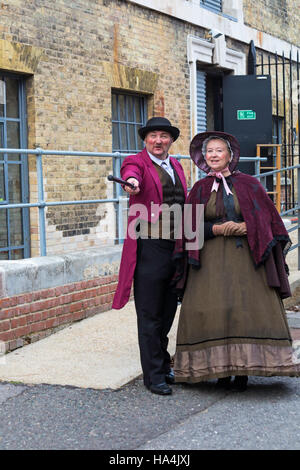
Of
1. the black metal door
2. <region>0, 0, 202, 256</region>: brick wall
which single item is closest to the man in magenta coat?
<region>0, 0, 202, 256</region>: brick wall

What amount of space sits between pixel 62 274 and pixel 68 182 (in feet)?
10.2

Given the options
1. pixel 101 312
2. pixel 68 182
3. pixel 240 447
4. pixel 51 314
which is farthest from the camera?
pixel 68 182

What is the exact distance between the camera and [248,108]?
12984mm

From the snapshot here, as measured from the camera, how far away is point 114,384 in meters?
4.87

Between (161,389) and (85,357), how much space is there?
98 cm

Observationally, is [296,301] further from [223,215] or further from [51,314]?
[223,215]

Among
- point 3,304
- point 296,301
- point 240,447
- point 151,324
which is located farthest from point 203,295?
point 296,301

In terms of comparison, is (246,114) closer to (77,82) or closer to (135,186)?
(77,82)

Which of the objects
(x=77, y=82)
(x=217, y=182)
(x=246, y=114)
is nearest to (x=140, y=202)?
(x=217, y=182)

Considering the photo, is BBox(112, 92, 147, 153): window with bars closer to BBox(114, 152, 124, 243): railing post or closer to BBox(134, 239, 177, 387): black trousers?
BBox(114, 152, 124, 243): railing post

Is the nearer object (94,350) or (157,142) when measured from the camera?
(157,142)

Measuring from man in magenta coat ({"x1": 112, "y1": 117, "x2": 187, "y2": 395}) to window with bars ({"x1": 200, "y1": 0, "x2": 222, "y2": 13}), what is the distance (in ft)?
27.8

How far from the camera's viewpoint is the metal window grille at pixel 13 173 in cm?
838

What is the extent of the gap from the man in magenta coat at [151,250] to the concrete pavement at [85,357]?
15.1 inches
